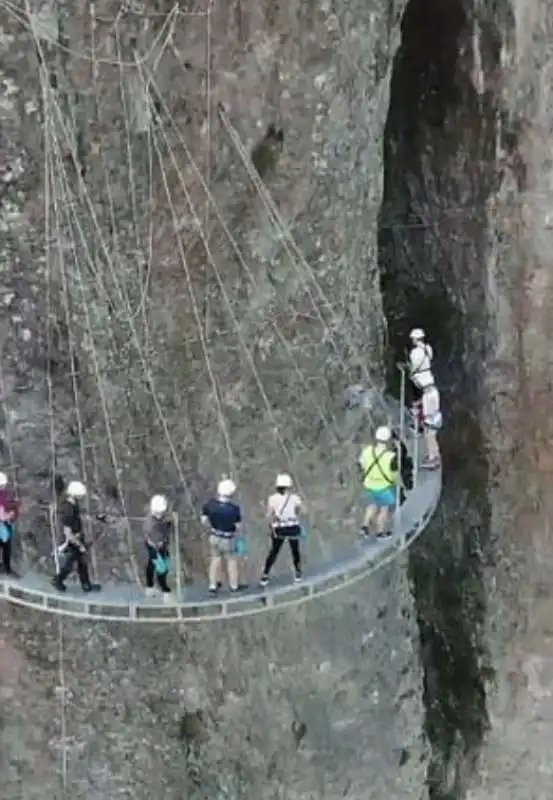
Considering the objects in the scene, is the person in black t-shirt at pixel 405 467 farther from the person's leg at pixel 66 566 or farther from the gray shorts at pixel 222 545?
the person's leg at pixel 66 566

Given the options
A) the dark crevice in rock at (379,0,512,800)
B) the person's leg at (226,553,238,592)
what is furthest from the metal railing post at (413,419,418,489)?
the person's leg at (226,553,238,592)

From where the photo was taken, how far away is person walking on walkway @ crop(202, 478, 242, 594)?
23.6 ft

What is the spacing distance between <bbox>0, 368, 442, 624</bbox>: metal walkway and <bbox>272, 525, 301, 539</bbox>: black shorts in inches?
7.3

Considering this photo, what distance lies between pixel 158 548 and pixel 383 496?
35.5 inches

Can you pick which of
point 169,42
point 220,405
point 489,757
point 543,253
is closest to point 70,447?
point 220,405

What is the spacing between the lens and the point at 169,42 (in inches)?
289

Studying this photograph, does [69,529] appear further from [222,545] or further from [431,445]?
[431,445]

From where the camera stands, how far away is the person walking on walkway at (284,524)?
7.22 m

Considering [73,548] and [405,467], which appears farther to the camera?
[405,467]

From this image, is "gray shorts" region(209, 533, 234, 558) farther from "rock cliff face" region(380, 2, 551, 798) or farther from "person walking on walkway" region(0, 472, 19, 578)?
"rock cliff face" region(380, 2, 551, 798)

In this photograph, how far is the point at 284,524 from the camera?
23.8 ft

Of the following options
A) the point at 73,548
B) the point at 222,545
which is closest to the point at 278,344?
the point at 222,545

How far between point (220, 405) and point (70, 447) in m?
0.65

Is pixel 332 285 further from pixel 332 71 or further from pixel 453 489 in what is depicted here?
pixel 453 489
